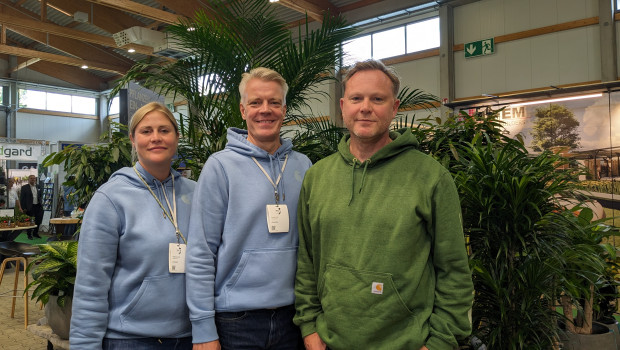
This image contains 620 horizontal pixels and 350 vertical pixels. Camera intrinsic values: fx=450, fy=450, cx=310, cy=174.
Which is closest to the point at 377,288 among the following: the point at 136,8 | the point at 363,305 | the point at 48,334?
the point at 363,305

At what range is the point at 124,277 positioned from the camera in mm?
1457

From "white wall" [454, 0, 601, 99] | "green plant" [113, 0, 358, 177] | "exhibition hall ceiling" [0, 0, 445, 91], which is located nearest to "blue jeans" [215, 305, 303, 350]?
"green plant" [113, 0, 358, 177]

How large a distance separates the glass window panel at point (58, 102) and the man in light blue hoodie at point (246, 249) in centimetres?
1795

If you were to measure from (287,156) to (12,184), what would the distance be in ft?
35.3

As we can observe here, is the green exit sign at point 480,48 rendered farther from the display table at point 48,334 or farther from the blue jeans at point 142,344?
the blue jeans at point 142,344

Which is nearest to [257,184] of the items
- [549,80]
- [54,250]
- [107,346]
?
[107,346]

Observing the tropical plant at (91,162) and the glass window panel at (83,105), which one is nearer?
the tropical plant at (91,162)

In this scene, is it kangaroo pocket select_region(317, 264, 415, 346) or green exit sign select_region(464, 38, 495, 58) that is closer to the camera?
kangaroo pocket select_region(317, 264, 415, 346)

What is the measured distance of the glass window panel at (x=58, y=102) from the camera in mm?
16672

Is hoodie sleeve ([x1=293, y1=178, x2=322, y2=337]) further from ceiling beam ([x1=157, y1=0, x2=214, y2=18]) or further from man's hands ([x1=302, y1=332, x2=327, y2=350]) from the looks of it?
ceiling beam ([x1=157, y1=0, x2=214, y2=18])

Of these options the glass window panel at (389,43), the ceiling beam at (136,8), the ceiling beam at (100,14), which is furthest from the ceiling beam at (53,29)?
the glass window panel at (389,43)

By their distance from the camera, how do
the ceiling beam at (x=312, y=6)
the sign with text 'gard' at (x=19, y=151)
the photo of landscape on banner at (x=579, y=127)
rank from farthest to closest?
1. the sign with text 'gard' at (x=19, y=151)
2. the ceiling beam at (x=312, y=6)
3. the photo of landscape on banner at (x=579, y=127)

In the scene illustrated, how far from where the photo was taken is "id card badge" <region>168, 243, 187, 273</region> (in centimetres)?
147

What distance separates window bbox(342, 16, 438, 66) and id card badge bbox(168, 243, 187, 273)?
7668 mm
